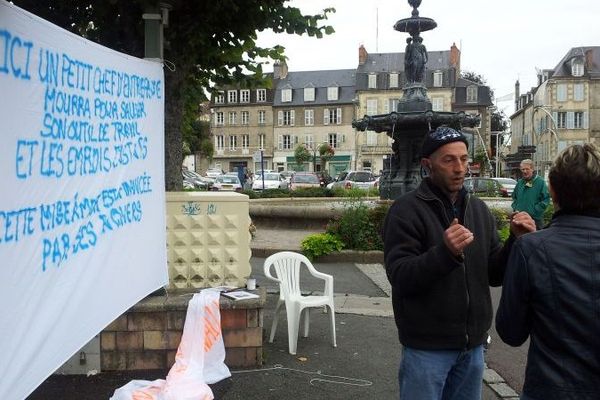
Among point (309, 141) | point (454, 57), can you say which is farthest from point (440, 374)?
point (454, 57)

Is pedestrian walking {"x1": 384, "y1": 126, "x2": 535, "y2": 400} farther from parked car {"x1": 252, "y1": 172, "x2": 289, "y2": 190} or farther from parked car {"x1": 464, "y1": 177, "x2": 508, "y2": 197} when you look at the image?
parked car {"x1": 252, "y1": 172, "x2": 289, "y2": 190}

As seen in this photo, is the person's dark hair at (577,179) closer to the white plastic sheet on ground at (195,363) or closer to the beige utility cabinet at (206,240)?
the white plastic sheet on ground at (195,363)

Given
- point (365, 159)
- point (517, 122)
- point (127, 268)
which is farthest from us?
point (517, 122)

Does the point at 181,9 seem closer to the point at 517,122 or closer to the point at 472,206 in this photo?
the point at 472,206

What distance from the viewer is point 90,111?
3.12 metres

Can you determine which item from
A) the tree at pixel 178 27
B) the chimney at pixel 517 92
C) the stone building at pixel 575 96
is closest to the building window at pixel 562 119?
the stone building at pixel 575 96

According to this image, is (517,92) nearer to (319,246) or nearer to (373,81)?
(373,81)

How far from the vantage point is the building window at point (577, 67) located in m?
67.1

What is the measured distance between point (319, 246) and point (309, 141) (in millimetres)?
62045

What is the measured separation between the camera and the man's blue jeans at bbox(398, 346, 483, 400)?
2.65m

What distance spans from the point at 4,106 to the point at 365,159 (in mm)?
68931

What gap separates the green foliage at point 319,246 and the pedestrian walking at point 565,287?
8.39m

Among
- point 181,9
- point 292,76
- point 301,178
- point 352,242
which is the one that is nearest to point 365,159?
point 292,76

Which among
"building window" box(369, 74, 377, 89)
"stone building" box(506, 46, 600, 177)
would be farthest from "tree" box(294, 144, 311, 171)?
"stone building" box(506, 46, 600, 177)
